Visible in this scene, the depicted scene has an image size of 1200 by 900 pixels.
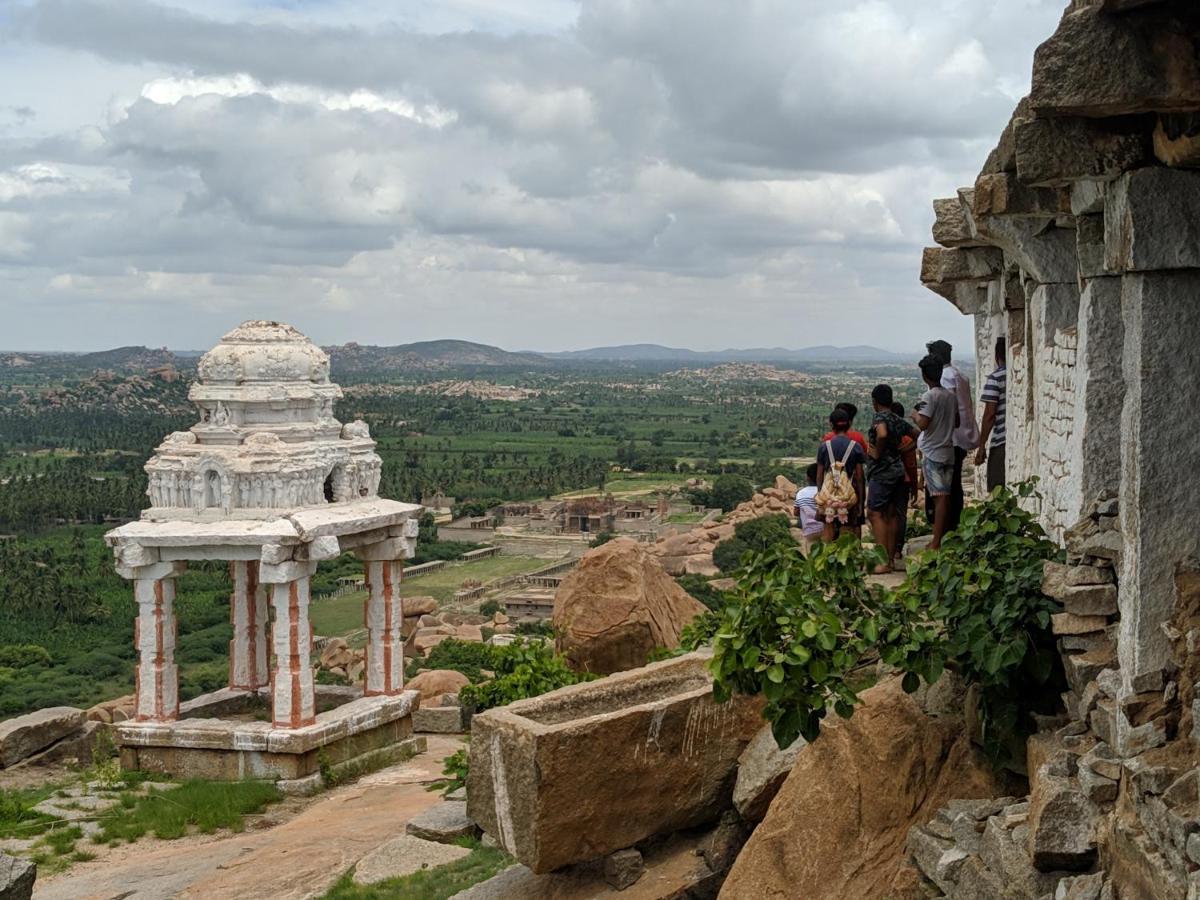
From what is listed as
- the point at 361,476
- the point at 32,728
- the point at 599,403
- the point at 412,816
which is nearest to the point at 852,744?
the point at 412,816

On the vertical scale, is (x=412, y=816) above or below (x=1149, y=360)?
below

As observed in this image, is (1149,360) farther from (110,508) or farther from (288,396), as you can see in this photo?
(110,508)

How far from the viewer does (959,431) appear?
29.7 feet

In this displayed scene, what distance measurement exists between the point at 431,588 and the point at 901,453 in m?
34.3

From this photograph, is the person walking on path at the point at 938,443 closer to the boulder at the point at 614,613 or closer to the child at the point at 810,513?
the child at the point at 810,513

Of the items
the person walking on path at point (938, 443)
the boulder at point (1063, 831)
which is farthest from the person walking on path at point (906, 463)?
the boulder at point (1063, 831)

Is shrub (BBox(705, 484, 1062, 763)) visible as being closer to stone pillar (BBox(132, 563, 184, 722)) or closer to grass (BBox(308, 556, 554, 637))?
stone pillar (BBox(132, 563, 184, 722))

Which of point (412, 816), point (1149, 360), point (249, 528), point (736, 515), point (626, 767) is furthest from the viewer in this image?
point (736, 515)

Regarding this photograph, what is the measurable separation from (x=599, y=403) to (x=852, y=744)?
139m

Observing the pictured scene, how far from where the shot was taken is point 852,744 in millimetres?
6652

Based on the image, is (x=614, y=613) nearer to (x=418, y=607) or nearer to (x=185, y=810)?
(x=185, y=810)

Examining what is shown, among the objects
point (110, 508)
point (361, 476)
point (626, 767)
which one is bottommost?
point (110, 508)

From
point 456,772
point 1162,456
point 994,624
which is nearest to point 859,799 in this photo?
point 994,624

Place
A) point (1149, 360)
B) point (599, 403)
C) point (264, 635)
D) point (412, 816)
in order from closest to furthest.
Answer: point (1149, 360)
point (412, 816)
point (264, 635)
point (599, 403)
